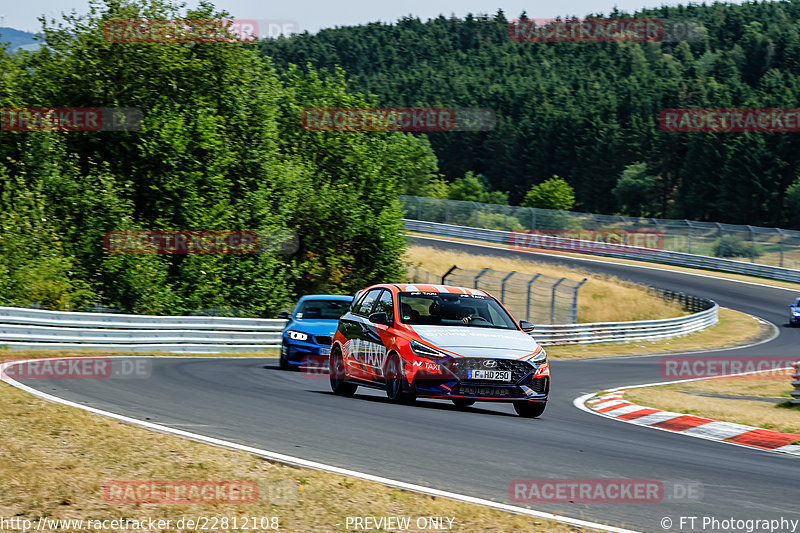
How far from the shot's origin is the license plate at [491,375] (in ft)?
35.0

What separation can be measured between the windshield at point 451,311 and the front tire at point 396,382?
0.57 metres

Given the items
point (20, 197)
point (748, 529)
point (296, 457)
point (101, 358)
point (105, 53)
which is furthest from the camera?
point (105, 53)

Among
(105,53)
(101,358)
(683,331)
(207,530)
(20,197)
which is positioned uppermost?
(105,53)

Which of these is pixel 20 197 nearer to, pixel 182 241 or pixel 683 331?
pixel 182 241

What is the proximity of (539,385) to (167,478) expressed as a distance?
18.7 ft

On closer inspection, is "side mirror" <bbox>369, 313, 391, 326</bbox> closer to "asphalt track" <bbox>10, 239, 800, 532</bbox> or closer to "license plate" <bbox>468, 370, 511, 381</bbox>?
"asphalt track" <bbox>10, 239, 800, 532</bbox>

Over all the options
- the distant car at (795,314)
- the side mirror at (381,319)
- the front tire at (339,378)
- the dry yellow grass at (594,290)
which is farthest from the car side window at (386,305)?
the distant car at (795,314)

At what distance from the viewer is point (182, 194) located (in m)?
33.4

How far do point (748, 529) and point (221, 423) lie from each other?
5.41 metres

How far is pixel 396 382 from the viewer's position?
447 inches

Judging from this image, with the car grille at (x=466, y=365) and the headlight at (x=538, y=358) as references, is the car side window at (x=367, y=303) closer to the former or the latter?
the car grille at (x=466, y=365)

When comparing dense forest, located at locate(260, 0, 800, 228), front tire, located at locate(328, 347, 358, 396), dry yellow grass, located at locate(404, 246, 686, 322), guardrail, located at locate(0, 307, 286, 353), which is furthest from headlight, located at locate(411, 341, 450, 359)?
dense forest, located at locate(260, 0, 800, 228)

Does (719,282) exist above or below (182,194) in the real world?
below

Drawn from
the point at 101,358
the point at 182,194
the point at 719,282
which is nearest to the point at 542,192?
the point at 719,282
